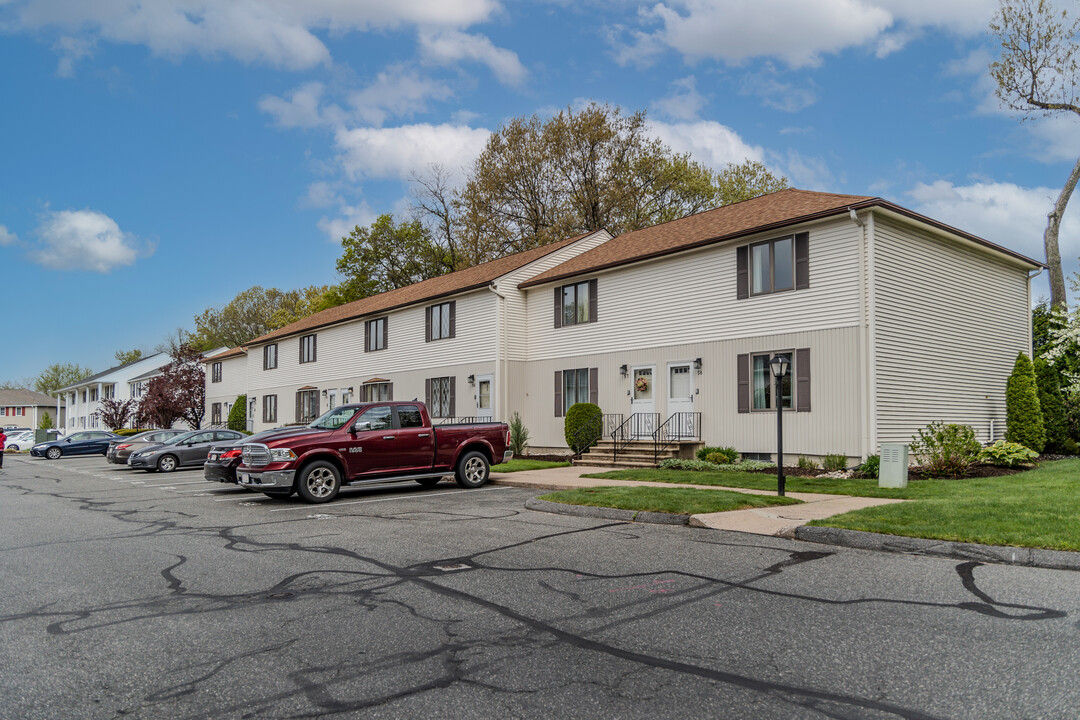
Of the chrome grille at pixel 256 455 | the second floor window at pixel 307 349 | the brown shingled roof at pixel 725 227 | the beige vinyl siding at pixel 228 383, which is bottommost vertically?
the chrome grille at pixel 256 455

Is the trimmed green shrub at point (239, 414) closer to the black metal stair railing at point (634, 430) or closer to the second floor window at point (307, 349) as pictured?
the second floor window at point (307, 349)

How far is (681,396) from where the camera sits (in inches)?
809

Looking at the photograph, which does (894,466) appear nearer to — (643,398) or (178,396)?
(643,398)

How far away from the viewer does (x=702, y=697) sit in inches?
162

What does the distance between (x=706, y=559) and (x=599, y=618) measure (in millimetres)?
2610

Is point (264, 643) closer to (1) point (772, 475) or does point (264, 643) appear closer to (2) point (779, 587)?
(2) point (779, 587)

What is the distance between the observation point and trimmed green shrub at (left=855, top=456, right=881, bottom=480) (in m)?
15.6

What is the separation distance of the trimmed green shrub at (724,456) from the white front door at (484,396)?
9.04 meters

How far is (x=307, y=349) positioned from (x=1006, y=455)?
3032cm

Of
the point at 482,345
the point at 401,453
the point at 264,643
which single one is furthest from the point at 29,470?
the point at 264,643

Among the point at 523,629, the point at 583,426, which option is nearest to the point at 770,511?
the point at 523,629

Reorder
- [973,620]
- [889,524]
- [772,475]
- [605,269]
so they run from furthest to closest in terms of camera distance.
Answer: [605,269], [772,475], [889,524], [973,620]

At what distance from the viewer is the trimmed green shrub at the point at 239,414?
44.8m

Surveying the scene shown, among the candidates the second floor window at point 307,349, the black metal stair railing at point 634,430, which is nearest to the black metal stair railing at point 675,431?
the black metal stair railing at point 634,430
